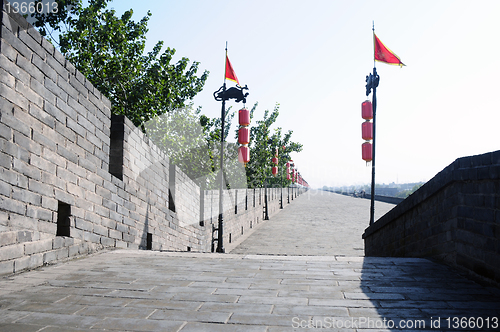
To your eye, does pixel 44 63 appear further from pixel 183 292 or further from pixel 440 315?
pixel 440 315

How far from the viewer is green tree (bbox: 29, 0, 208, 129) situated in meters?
12.9

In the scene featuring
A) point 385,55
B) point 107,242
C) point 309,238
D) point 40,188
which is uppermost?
point 385,55

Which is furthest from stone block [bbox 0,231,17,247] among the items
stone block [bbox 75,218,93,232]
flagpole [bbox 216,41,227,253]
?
flagpole [bbox 216,41,227,253]

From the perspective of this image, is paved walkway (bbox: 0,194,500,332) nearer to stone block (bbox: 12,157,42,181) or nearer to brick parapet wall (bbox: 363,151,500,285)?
brick parapet wall (bbox: 363,151,500,285)

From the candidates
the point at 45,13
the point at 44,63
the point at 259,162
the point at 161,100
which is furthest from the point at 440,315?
the point at 259,162

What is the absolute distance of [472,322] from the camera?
257cm

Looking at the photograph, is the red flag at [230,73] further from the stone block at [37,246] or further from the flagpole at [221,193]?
the stone block at [37,246]

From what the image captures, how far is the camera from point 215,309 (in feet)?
9.25

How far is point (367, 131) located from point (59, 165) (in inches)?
367

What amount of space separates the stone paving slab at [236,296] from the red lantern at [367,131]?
24.9 ft

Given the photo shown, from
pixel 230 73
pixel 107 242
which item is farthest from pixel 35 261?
pixel 230 73

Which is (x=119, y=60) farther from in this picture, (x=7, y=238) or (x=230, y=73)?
(x=7, y=238)

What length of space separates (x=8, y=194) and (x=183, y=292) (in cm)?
219

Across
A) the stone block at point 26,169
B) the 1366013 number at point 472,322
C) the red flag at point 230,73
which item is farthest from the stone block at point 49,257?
the red flag at point 230,73
